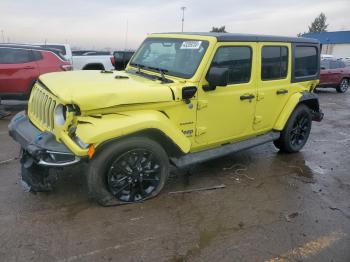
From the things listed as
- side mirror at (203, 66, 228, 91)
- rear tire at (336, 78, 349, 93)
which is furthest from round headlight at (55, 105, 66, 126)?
rear tire at (336, 78, 349, 93)

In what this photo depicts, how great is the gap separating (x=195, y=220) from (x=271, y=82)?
8.31 feet

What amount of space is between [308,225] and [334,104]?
32.3ft

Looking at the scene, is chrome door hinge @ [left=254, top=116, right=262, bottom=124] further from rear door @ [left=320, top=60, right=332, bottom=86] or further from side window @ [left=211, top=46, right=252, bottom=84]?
rear door @ [left=320, top=60, right=332, bottom=86]

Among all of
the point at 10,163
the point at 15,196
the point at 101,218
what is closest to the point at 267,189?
the point at 101,218

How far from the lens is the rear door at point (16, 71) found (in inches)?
347

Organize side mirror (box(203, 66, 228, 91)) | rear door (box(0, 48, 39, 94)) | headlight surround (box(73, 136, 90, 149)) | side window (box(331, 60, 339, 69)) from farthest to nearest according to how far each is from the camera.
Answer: side window (box(331, 60, 339, 69))
rear door (box(0, 48, 39, 94))
side mirror (box(203, 66, 228, 91))
headlight surround (box(73, 136, 90, 149))

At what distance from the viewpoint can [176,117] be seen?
4.16 metres

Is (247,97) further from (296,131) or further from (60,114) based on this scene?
(60,114)

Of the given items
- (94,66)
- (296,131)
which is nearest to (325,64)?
(94,66)

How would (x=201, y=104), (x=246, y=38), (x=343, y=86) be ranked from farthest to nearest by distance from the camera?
1. (x=343, y=86)
2. (x=246, y=38)
3. (x=201, y=104)

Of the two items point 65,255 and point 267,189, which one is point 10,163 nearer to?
point 65,255

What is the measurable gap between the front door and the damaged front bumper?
1.66m

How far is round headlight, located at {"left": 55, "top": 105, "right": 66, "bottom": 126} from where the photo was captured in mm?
3676

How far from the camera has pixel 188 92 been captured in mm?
4125
